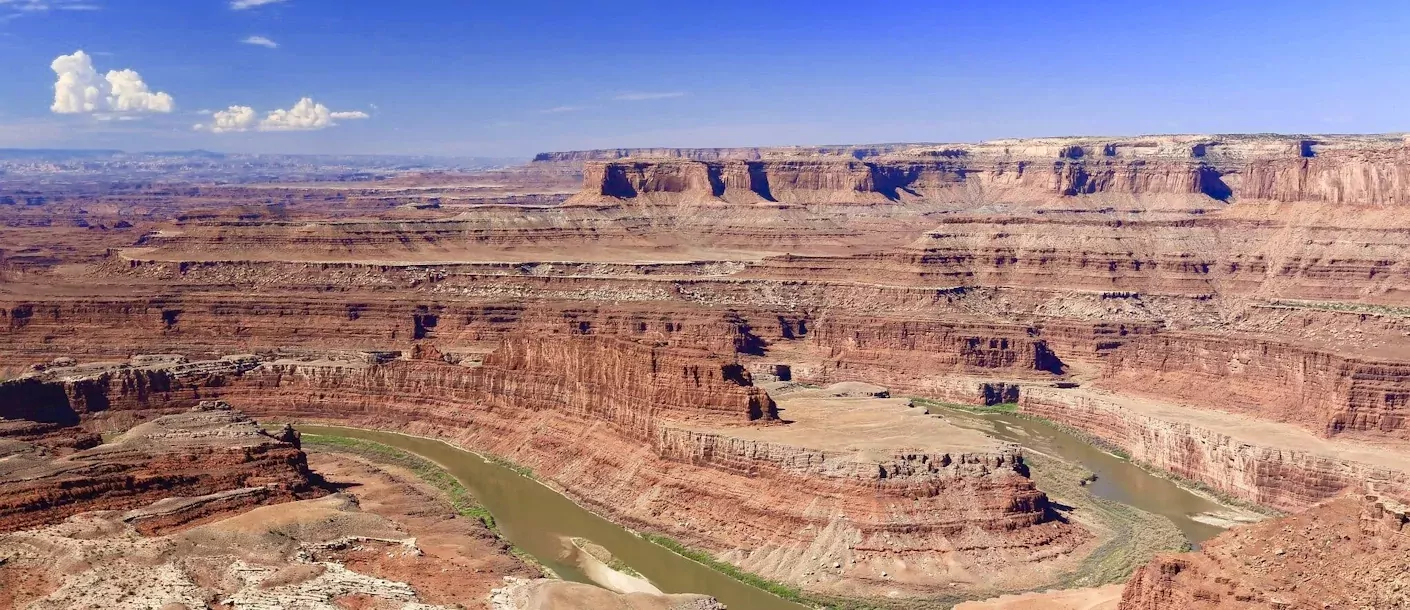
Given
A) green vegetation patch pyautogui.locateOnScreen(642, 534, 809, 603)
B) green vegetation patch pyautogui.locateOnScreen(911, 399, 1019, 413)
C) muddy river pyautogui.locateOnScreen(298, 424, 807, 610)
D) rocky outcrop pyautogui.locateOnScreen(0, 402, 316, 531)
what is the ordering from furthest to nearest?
green vegetation patch pyautogui.locateOnScreen(911, 399, 1019, 413)
muddy river pyautogui.locateOnScreen(298, 424, 807, 610)
green vegetation patch pyautogui.locateOnScreen(642, 534, 809, 603)
rocky outcrop pyautogui.locateOnScreen(0, 402, 316, 531)

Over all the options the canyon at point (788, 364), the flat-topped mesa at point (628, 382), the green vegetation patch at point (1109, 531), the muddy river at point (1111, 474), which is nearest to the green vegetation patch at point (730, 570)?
the canyon at point (788, 364)

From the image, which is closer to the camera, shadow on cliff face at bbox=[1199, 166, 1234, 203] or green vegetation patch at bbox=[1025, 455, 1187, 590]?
green vegetation patch at bbox=[1025, 455, 1187, 590]

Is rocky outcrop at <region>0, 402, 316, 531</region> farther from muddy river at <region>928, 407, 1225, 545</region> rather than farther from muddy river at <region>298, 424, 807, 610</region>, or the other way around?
muddy river at <region>928, 407, 1225, 545</region>

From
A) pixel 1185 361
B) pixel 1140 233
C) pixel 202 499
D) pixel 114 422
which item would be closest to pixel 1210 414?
pixel 1185 361

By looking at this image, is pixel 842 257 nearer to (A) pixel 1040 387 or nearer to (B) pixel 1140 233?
(B) pixel 1140 233

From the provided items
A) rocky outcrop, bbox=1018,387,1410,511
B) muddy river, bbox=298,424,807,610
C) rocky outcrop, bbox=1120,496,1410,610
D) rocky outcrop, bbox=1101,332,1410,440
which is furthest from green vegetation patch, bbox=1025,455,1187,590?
rocky outcrop, bbox=1101,332,1410,440

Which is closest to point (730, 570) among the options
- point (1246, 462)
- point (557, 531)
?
point (557, 531)

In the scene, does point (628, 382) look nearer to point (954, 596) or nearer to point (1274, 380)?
point (954, 596)
